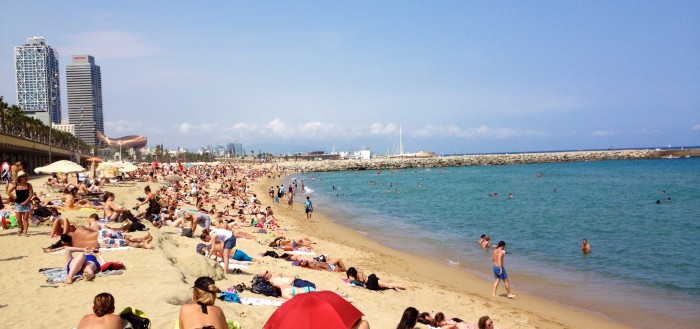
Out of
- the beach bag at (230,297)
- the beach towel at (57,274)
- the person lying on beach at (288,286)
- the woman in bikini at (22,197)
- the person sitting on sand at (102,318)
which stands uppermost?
the woman in bikini at (22,197)

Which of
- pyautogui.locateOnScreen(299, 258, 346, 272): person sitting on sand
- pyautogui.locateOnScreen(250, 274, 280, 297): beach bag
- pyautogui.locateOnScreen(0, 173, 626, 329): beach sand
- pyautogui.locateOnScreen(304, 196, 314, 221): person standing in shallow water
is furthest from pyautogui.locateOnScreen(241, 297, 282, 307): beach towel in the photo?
pyautogui.locateOnScreen(304, 196, 314, 221): person standing in shallow water

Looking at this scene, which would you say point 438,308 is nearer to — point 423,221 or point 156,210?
point 156,210

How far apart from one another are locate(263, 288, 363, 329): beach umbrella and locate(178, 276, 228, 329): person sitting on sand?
519 millimetres

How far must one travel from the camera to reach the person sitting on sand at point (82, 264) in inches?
301

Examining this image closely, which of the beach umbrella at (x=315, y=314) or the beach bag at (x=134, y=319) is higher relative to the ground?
the beach umbrella at (x=315, y=314)

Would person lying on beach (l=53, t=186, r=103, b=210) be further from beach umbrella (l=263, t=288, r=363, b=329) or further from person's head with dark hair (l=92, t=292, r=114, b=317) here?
beach umbrella (l=263, t=288, r=363, b=329)

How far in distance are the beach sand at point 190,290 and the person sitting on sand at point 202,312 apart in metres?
1.50

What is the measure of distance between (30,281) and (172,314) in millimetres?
3146

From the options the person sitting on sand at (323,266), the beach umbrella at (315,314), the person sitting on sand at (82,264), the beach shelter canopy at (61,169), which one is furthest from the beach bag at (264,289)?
the beach shelter canopy at (61,169)

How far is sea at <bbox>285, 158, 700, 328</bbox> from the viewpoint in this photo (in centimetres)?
1165

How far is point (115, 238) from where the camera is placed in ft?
34.8

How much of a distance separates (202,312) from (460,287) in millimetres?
8816

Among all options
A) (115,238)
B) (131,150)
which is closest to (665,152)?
(131,150)

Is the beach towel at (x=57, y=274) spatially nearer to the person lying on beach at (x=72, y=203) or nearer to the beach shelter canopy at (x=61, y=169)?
the person lying on beach at (x=72, y=203)
